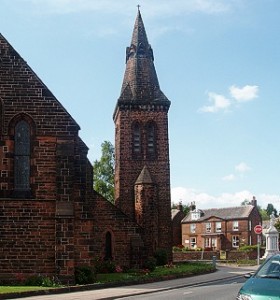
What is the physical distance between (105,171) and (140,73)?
24255 mm

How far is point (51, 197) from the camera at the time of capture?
2298cm

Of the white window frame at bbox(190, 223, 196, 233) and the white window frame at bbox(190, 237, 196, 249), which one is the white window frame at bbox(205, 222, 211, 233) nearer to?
the white window frame at bbox(190, 223, 196, 233)

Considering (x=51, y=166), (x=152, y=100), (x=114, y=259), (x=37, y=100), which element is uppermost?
(x=152, y=100)

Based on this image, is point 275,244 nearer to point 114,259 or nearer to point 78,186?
point 114,259

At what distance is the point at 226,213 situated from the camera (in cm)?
8431

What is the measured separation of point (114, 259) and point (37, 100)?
13.1m

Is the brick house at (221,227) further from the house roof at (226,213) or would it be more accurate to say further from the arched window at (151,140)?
the arched window at (151,140)

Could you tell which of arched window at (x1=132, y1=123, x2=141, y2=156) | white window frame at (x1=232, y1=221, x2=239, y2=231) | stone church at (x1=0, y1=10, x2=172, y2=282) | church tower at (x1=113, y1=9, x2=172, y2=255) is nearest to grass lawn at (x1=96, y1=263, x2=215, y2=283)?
stone church at (x1=0, y1=10, x2=172, y2=282)

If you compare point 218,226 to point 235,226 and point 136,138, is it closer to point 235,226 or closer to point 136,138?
point 235,226

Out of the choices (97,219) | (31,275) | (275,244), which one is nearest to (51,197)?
(31,275)

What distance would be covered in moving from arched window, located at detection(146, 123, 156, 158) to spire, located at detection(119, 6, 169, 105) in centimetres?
191

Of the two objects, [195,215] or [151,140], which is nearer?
[151,140]

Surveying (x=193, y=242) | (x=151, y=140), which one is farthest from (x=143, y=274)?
(x=193, y=242)

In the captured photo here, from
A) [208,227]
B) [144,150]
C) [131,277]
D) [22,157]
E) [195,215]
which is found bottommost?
[131,277]
